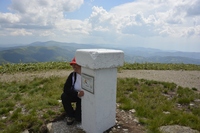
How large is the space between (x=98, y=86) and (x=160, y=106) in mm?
3064

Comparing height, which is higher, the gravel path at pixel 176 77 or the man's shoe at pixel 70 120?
the gravel path at pixel 176 77

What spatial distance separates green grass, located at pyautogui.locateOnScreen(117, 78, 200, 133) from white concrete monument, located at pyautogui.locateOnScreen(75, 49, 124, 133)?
1233 millimetres

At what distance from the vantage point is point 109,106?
4.11m

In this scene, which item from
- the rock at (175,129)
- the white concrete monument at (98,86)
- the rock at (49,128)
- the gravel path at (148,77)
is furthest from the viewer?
the gravel path at (148,77)

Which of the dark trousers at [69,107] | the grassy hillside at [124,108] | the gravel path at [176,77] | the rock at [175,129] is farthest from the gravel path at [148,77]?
the dark trousers at [69,107]

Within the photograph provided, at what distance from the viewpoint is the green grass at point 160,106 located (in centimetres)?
456

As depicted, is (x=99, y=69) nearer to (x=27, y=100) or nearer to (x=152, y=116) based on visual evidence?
(x=152, y=116)

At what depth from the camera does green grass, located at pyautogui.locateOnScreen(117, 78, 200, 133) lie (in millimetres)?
4559

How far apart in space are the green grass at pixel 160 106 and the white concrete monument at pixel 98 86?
1.23 m

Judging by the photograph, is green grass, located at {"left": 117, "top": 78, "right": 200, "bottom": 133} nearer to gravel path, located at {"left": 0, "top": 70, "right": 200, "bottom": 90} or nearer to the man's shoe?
the man's shoe

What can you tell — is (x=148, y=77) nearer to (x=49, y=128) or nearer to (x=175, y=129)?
(x=175, y=129)

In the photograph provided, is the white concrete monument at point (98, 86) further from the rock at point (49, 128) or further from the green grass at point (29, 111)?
the green grass at point (29, 111)

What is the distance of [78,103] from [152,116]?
7.32 feet

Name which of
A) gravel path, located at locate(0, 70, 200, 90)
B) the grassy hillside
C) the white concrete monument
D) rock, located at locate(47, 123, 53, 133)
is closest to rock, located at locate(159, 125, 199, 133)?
the grassy hillside
